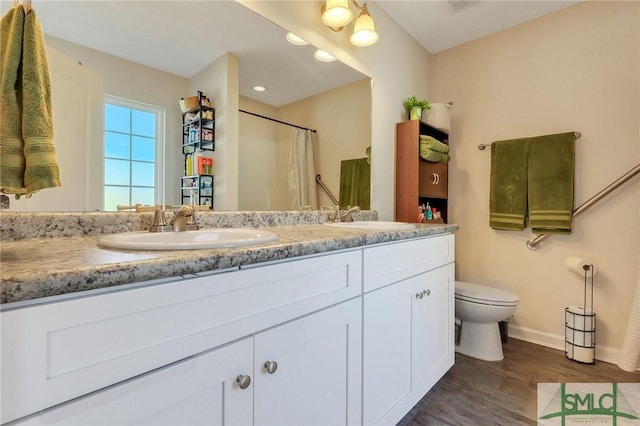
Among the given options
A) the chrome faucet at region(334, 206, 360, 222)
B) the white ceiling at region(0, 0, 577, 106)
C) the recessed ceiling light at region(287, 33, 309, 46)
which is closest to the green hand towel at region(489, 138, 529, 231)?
the white ceiling at region(0, 0, 577, 106)

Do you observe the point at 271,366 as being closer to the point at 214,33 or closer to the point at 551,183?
the point at 214,33

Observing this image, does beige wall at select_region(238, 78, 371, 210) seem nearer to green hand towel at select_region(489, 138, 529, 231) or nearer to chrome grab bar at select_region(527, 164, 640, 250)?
green hand towel at select_region(489, 138, 529, 231)

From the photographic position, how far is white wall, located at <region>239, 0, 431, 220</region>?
163 centimetres

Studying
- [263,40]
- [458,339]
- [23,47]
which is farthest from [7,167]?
[458,339]

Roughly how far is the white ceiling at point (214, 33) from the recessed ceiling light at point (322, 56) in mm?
26

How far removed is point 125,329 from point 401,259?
3.19ft

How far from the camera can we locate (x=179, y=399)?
0.56m

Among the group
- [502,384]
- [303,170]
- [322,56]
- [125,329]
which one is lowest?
[502,384]

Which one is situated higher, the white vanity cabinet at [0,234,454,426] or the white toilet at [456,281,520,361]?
the white vanity cabinet at [0,234,454,426]

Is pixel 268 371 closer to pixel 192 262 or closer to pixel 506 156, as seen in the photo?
pixel 192 262

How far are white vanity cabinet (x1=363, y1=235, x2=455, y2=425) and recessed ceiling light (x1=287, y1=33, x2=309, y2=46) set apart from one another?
3.70 feet

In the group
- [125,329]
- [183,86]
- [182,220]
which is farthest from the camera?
[183,86]

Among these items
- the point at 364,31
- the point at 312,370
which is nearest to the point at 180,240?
the point at 312,370

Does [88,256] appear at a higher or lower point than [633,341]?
higher
